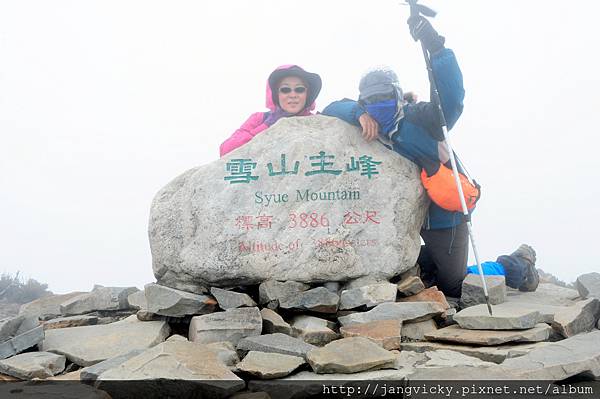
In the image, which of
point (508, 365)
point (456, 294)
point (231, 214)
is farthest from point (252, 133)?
point (508, 365)

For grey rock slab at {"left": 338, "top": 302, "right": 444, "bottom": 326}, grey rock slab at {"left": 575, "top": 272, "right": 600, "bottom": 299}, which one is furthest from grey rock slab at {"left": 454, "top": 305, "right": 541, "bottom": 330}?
grey rock slab at {"left": 575, "top": 272, "right": 600, "bottom": 299}

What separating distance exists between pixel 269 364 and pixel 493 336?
224cm

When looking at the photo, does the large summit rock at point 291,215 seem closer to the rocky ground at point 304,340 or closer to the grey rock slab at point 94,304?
the rocky ground at point 304,340

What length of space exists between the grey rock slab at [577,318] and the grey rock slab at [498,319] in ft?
0.74

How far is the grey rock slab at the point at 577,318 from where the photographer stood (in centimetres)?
519

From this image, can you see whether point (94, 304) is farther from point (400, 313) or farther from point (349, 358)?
point (349, 358)

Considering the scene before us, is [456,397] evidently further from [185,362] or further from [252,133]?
[252,133]

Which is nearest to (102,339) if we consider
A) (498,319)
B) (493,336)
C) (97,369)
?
(97,369)

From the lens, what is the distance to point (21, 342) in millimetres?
5652

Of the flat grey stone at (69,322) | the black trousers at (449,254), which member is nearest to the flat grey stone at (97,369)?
the flat grey stone at (69,322)

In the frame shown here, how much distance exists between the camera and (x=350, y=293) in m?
6.35

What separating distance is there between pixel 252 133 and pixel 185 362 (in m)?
4.72

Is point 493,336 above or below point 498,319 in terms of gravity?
below

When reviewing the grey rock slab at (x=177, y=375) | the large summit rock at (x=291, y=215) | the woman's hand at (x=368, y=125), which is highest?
the woman's hand at (x=368, y=125)
